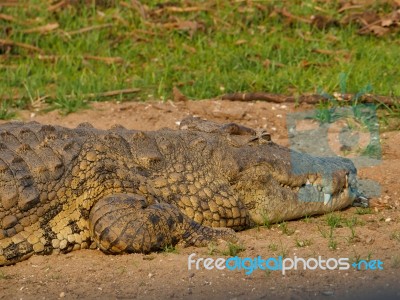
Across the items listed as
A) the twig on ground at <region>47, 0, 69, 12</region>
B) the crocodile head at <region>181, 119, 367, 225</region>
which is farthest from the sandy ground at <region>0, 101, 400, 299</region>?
the twig on ground at <region>47, 0, 69, 12</region>

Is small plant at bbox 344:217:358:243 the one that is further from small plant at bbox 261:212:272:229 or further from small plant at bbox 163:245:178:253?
small plant at bbox 163:245:178:253

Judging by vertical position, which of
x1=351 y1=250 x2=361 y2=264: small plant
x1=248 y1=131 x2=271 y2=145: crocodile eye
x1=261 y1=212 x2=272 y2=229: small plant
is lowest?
x1=261 y1=212 x2=272 y2=229: small plant

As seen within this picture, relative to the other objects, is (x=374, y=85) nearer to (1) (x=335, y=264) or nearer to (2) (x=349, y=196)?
(2) (x=349, y=196)

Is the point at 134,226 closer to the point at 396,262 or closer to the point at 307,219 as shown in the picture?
the point at 307,219

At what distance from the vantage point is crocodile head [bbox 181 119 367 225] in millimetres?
5887

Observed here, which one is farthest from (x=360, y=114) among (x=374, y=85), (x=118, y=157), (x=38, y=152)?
(x=38, y=152)

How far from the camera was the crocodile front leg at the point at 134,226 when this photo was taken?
5.21 metres

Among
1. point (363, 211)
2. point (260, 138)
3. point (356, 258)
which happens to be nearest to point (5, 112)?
point (260, 138)

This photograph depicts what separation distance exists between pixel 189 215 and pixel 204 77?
3.51 meters

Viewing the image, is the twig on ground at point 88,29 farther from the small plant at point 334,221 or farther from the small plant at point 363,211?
the small plant at point 334,221

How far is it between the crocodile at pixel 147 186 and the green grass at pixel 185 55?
99.5 inches

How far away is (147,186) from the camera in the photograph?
18.2 feet

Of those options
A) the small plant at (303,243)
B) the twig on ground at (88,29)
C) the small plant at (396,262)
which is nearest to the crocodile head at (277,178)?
the small plant at (303,243)

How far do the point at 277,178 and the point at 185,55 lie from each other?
390cm
